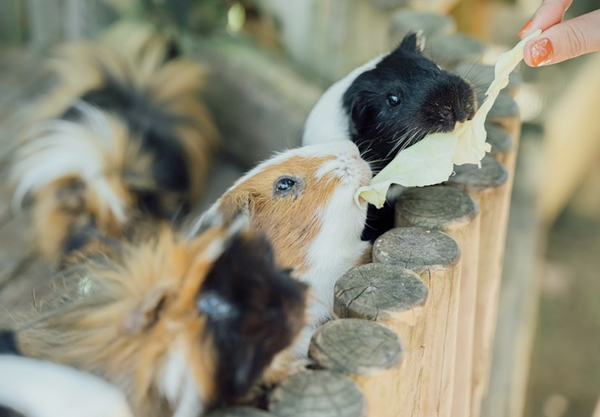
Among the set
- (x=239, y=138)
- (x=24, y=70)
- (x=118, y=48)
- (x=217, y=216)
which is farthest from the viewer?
(x=24, y=70)

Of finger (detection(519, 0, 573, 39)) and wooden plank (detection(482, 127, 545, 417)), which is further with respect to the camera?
wooden plank (detection(482, 127, 545, 417))

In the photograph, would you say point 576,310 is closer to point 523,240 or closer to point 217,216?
point 523,240

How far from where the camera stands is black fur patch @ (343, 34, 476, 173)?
1571 millimetres

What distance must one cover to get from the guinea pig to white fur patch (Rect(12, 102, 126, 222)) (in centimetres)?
114

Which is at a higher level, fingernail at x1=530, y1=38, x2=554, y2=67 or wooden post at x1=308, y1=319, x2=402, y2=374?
fingernail at x1=530, y1=38, x2=554, y2=67

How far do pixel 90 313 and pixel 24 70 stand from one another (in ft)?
7.83

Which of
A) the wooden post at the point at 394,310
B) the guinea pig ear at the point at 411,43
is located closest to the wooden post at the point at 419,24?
the guinea pig ear at the point at 411,43

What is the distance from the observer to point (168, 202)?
235 centimetres

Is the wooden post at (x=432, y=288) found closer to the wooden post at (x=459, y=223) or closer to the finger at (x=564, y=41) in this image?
the wooden post at (x=459, y=223)

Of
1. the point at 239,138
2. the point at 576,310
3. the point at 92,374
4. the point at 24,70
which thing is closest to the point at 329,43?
the point at 239,138

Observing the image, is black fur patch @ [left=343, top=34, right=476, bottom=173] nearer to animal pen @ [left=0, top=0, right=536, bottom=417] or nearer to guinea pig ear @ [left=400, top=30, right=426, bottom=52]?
guinea pig ear @ [left=400, top=30, right=426, bottom=52]

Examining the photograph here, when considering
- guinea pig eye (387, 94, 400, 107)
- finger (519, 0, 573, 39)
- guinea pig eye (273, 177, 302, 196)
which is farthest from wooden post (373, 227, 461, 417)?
finger (519, 0, 573, 39)

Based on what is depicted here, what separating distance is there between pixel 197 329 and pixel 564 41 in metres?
0.90

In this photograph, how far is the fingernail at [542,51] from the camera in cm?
138
